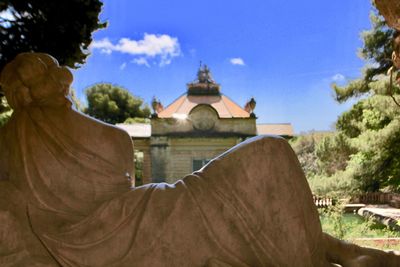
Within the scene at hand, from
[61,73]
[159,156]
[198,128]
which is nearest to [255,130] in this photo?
[198,128]

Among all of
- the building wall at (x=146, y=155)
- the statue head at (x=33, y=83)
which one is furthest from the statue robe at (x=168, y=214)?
the building wall at (x=146, y=155)

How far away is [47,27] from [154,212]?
4.12 meters

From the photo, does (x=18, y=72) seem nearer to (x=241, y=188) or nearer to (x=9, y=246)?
(x=9, y=246)

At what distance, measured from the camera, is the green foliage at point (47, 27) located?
5.24 metres

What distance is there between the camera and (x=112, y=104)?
23.8 m

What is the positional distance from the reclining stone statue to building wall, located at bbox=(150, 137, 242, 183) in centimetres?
1393

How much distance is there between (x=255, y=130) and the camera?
16594mm

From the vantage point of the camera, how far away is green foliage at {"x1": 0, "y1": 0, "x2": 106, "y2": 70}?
524cm

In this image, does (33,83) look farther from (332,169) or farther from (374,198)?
(332,169)

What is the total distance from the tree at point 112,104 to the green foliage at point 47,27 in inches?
722

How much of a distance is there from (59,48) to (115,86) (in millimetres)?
19382

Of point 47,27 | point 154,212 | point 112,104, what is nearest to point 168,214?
point 154,212

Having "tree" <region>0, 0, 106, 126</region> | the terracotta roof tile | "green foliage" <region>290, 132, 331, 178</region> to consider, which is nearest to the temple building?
the terracotta roof tile

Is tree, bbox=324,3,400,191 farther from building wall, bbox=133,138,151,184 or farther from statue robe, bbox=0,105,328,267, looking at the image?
statue robe, bbox=0,105,328,267
